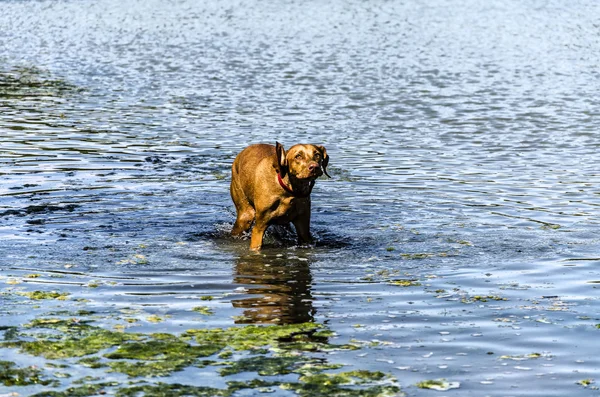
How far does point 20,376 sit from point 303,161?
507cm

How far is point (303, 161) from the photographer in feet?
40.4

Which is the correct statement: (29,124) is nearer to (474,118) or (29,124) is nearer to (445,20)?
(474,118)

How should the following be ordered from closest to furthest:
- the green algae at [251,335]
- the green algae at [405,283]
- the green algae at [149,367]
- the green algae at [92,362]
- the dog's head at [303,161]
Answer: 1. the green algae at [149,367]
2. the green algae at [92,362]
3. the green algae at [251,335]
4. the green algae at [405,283]
5. the dog's head at [303,161]

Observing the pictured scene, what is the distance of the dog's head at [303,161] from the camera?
479 inches

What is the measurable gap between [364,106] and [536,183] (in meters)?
10.2

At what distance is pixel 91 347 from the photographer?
895cm

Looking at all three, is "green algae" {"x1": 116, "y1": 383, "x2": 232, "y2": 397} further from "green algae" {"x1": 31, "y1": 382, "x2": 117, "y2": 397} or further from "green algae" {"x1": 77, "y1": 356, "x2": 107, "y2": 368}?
"green algae" {"x1": 77, "y1": 356, "x2": 107, "y2": 368}

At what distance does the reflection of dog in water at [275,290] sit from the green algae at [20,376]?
7.43 feet

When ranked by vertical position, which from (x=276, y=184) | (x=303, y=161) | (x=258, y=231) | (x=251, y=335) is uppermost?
(x=303, y=161)

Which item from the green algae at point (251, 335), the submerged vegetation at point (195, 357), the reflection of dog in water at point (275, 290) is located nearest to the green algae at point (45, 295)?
the submerged vegetation at point (195, 357)

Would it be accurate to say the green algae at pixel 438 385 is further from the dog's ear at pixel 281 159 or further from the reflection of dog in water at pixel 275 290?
the dog's ear at pixel 281 159

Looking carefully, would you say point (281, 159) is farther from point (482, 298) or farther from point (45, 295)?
point (45, 295)

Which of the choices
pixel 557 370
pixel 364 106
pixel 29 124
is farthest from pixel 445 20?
pixel 557 370

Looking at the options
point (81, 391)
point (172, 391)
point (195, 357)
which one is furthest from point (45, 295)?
point (172, 391)
